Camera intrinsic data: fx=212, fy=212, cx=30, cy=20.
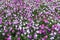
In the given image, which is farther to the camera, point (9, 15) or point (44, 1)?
point (44, 1)

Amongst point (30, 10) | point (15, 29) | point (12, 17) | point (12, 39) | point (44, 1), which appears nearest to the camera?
point (12, 39)

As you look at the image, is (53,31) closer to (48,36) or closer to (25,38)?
(48,36)

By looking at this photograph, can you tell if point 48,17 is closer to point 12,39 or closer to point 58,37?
point 58,37

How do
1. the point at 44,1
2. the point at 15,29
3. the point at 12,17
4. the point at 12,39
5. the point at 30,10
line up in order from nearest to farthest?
the point at 12,39 → the point at 15,29 → the point at 12,17 → the point at 30,10 → the point at 44,1

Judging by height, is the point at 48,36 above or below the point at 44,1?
below

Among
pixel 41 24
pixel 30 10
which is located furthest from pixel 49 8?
pixel 41 24

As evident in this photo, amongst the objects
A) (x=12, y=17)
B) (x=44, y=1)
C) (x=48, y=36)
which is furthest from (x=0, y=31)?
(x=44, y=1)
